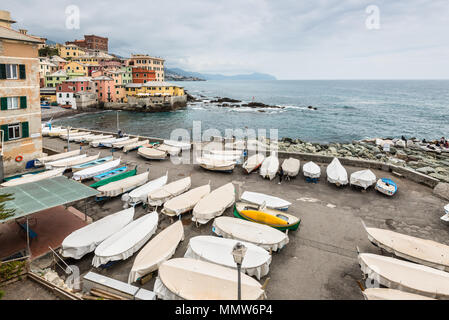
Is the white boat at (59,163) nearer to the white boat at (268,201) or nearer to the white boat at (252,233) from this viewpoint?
the white boat at (268,201)

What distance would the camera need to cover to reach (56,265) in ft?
32.7

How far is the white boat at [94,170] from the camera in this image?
17.6 meters

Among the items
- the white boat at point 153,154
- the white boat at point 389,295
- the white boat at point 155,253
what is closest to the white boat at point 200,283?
the white boat at point 155,253

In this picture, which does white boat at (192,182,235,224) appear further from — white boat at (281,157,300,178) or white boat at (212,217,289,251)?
white boat at (281,157,300,178)

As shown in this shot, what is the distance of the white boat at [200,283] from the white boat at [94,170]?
1229cm

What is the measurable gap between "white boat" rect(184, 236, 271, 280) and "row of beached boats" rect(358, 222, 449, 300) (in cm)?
318

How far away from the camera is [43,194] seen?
11133 millimetres

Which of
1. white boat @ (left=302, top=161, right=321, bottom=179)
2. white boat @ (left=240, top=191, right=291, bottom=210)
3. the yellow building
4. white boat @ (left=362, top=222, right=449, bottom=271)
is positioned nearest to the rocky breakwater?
white boat @ (left=302, top=161, right=321, bottom=179)

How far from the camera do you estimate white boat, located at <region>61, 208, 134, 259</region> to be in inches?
391

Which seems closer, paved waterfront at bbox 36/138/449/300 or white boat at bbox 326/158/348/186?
paved waterfront at bbox 36/138/449/300

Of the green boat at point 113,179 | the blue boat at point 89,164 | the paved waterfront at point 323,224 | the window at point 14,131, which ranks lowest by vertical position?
the paved waterfront at point 323,224

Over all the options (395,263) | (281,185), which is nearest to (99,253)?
(395,263)

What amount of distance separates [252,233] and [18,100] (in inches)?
772
